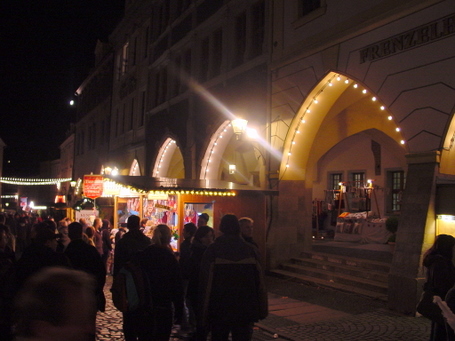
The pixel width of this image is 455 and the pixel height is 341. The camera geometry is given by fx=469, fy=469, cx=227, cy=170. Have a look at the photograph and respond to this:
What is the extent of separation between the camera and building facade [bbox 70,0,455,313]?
911 centimetres

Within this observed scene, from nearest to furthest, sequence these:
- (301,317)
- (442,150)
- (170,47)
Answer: (301,317), (442,150), (170,47)

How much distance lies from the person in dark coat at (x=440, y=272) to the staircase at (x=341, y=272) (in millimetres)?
4692

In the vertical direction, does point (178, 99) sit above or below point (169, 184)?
above

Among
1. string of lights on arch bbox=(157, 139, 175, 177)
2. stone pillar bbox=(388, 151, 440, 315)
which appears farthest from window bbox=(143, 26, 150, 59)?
stone pillar bbox=(388, 151, 440, 315)

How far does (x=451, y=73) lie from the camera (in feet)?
29.2

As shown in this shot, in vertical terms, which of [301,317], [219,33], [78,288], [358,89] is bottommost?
[301,317]

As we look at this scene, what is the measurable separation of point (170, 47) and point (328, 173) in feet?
31.3

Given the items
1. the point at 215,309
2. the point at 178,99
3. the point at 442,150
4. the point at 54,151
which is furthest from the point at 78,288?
the point at 54,151

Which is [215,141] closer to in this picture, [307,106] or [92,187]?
[92,187]

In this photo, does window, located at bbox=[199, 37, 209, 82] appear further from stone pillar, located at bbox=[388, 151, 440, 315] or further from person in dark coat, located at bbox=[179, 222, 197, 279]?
person in dark coat, located at bbox=[179, 222, 197, 279]

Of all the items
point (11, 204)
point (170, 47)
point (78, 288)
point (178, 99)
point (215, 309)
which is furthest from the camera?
point (11, 204)

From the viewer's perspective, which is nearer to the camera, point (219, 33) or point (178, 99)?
point (219, 33)

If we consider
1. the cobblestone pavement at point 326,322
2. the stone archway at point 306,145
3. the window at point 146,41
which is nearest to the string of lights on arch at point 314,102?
the stone archway at point 306,145

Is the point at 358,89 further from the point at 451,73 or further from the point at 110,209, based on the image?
the point at 110,209
